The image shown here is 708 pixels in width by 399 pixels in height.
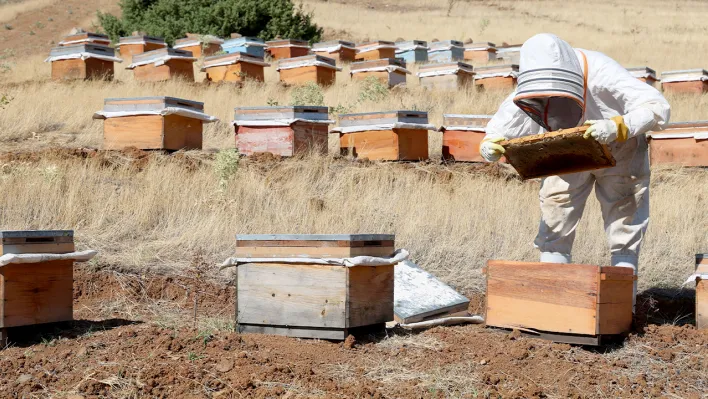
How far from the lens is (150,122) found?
396 inches

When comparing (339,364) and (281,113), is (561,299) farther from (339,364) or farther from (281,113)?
(281,113)

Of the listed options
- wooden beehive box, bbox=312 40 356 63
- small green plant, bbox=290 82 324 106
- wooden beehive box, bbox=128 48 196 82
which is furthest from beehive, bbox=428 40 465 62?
small green plant, bbox=290 82 324 106

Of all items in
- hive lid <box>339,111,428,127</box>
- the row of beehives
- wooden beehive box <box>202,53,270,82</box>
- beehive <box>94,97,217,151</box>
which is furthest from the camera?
wooden beehive box <box>202,53,270,82</box>

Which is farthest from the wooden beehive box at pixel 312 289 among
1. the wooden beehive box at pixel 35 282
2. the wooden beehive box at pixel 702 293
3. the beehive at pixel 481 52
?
the beehive at pixel 481 52

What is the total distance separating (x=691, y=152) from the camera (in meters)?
11.3

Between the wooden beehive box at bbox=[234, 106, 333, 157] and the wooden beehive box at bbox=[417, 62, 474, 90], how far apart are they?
7.12 metres

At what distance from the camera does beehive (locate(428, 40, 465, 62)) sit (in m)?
23.4

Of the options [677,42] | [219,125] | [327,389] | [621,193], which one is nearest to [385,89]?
[219,125]

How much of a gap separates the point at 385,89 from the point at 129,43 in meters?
7.70

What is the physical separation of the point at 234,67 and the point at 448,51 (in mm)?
8687

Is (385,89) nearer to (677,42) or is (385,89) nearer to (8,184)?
(8,184)

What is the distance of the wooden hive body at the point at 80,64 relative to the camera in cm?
1562

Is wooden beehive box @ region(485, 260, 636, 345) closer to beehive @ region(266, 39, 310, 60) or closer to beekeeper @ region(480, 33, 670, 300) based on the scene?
beekeeper @ region(480, 33, 670, 300)

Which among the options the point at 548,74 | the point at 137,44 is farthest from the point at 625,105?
the point at 137,44
